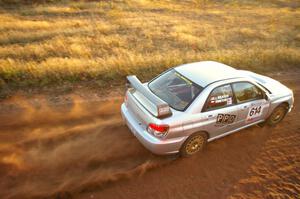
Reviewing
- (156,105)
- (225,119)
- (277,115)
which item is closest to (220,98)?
(225,119)

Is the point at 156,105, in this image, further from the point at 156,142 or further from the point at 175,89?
the point at 175,89

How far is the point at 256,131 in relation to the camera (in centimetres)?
656

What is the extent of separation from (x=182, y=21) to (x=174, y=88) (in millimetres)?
14806

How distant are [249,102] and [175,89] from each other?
5.56ft

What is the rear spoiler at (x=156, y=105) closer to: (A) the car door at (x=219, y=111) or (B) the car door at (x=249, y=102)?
(A) the car door at (x=219, y=111)

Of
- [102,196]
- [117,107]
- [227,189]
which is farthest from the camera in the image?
[117,107]

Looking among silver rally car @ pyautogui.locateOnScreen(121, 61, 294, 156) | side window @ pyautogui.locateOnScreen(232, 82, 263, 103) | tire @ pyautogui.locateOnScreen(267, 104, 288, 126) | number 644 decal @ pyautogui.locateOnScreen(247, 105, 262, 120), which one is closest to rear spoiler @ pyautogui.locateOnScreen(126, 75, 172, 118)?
silver rally car @ pyautogui.locateOnScreen(121, 61, 294, 156)

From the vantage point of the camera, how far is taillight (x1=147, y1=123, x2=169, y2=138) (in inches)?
187

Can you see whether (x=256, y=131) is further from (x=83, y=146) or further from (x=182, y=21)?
(x=182, y=21)

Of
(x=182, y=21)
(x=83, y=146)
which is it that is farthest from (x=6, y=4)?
(x=83, y=146)

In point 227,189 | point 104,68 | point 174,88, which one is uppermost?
point 174,88

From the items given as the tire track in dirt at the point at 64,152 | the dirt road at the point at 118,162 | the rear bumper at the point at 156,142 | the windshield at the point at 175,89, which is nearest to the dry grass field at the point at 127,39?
the tire track in dirt at the point at 64,152

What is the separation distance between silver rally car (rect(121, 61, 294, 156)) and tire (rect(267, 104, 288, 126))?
0.64 feet

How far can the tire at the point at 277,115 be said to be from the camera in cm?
652
